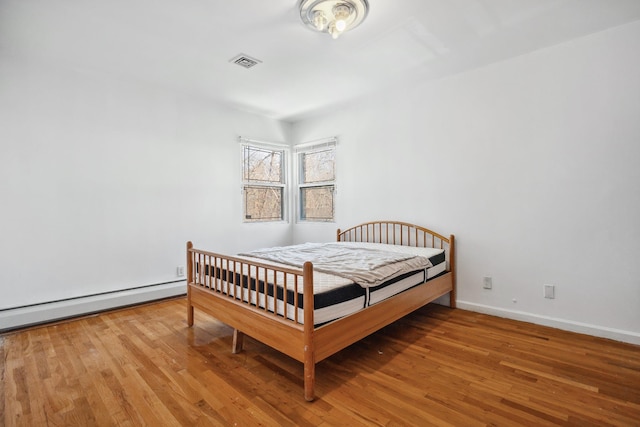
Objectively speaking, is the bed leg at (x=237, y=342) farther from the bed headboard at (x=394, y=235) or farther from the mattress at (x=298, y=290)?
the bed headboard at (x=394, y=235)

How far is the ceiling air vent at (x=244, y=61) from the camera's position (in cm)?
281

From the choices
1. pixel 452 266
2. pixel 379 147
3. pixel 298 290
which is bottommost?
pixel 452 266

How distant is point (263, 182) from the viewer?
183 inches

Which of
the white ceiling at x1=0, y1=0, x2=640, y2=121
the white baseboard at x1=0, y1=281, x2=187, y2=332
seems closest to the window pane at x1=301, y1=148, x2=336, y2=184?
the white ceiling at x1=0, y1=0, x2=640, y2=121

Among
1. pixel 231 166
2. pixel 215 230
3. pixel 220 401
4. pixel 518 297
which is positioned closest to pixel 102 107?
pixel 231 166

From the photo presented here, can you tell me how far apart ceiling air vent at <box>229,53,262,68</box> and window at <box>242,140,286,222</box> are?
4.98 feet

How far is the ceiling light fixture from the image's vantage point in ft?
6.72

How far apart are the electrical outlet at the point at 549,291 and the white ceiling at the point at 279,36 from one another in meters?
2.08

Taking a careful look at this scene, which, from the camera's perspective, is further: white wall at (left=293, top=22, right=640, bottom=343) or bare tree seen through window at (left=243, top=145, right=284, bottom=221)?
bare tree seen through window at (left=243, top=145, right=284, bottom=221)

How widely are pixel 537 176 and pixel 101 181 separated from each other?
4197mm

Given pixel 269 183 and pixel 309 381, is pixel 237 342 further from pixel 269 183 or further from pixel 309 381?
pixel 269 183

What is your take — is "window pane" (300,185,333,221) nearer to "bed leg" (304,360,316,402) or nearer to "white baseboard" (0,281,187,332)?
"white baseboard" (0,281,187,332)

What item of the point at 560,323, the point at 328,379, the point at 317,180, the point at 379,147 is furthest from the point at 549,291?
the point at 317,180

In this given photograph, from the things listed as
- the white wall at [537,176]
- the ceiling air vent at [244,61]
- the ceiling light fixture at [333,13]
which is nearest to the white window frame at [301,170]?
the white wall at [537,176]
